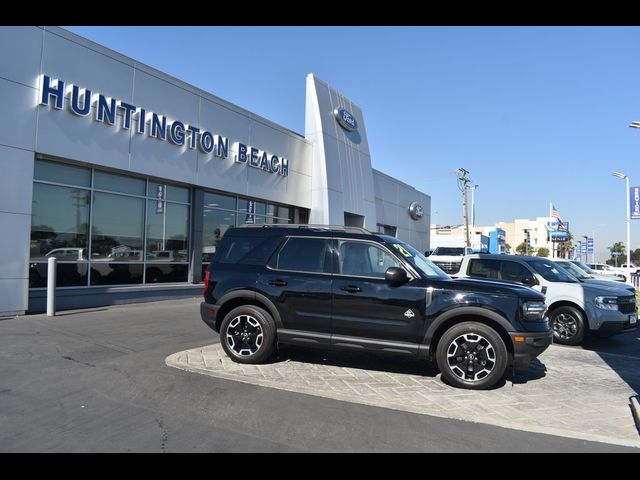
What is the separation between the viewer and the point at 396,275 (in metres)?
5.70

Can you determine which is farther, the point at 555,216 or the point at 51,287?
the point at 555,216

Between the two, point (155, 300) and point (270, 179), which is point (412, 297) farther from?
point (270, 179)

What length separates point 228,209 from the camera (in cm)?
1644

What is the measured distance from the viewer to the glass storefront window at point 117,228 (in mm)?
11984

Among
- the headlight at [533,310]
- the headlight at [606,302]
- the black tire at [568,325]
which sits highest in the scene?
the headlight at [533,310]

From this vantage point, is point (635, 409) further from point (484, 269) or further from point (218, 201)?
point (218, 201)

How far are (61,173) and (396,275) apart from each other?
9398mm

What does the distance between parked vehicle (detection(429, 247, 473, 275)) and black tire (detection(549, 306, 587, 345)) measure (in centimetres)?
1462

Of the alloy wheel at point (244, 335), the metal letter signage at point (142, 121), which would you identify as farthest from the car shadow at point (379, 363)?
the metal letter signage at point (142, 121)

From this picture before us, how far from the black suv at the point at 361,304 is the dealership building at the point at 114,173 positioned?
623 cm

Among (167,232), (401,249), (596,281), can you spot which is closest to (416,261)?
(401,249)

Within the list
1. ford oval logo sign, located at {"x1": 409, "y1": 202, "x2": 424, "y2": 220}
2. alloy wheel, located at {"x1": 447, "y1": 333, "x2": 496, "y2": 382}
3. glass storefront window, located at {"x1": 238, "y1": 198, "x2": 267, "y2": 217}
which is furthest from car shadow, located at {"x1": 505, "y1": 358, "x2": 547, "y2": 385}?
ford oval logo sign, located at {"x1": 409, "y1": 202, "x2": 424, "y2": 220}

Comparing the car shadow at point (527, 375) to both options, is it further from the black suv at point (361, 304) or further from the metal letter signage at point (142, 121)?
the metal letter signage at point (142, 121)

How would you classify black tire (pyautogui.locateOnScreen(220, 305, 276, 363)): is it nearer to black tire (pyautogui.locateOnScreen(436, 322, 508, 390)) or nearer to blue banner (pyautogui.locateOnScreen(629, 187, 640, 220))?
black tire (pyautogui.locateOnScreen(436, 322, 508, 390))
